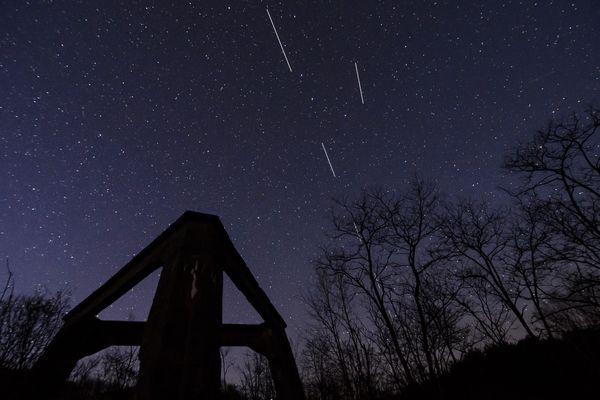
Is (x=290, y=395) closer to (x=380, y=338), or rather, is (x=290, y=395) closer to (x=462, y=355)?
(x=380, y=338)

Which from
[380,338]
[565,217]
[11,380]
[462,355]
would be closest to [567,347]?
[462,355]

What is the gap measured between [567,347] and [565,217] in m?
7.62

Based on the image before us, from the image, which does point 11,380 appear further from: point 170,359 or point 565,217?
point 565,217

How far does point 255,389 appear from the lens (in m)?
31.6

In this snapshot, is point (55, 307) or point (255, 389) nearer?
point (55, 307)

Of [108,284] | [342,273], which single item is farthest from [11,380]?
[342,273]

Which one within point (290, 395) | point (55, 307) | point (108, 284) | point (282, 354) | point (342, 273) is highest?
point (55, 307)

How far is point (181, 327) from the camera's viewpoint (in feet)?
4.89

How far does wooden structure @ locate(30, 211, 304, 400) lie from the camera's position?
1369 millimetres

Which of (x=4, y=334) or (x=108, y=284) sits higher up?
(x=4, y=334)

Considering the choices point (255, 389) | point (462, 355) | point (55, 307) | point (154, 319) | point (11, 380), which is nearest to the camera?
point (154, 319)

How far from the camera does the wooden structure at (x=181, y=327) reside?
1.37 metres

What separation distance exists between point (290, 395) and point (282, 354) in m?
0.41

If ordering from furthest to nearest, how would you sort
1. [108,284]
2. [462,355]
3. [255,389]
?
[255,389] < [462,355] < [108,284]
